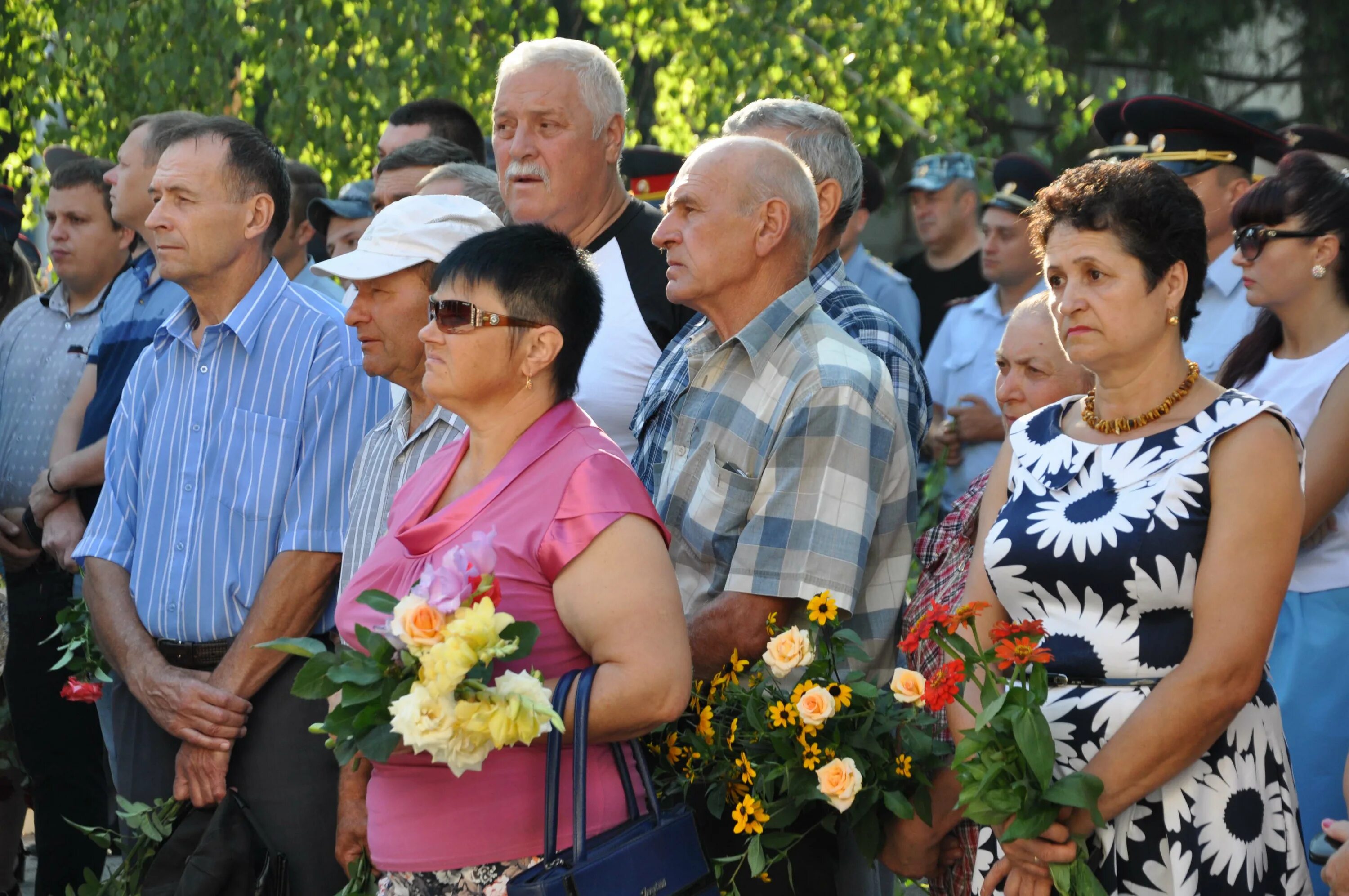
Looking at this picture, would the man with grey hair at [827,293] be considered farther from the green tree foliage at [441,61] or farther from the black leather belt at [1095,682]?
the green tree foliage at [441,61]

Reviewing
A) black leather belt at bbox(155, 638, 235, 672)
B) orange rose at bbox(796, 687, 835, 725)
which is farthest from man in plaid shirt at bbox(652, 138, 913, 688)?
black leather belt at bbox(155, 638, 235, 672)

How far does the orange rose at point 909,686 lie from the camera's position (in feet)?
9.48

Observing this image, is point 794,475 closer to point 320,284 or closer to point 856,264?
point 320,284

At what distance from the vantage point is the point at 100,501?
165 inches

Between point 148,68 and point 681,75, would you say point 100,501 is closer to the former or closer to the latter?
point 148,68

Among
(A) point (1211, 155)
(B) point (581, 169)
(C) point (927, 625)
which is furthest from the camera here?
(A) point (1211, 155)

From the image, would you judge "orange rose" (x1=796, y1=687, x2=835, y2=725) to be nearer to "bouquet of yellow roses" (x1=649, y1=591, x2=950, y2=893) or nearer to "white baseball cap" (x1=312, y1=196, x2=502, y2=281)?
"bouquet of yellow roses" (x1=649, y1=591, x2=950, y2=893)

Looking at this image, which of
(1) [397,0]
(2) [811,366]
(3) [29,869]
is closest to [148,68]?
(1) [397,0]

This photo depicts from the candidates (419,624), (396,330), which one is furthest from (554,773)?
(396,330)

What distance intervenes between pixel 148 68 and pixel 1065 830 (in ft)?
23.4

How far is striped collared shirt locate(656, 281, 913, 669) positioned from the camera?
321cm

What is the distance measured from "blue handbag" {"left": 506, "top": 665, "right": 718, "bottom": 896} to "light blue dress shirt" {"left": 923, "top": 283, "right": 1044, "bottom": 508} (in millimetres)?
3272

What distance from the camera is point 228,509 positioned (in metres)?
3.86

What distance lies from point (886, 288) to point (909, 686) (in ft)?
13.1
